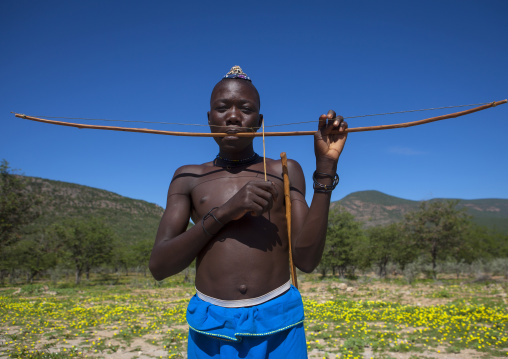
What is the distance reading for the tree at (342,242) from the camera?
1215 inches

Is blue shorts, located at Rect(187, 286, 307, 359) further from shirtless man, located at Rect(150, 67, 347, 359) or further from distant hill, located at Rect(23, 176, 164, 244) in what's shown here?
distant hill, located at Rect(23, 176, 164, 244)

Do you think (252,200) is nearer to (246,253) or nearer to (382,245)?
(246,253)

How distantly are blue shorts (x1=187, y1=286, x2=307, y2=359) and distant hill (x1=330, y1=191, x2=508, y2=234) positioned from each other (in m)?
125

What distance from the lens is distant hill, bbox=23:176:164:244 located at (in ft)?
218

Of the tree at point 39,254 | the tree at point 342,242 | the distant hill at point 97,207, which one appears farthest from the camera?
the distant hill at point 97,207

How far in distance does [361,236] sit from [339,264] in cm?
514

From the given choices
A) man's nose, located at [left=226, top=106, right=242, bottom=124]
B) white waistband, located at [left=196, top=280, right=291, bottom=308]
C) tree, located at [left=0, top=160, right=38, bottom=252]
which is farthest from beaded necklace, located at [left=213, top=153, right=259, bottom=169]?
tree, located at [left=0, top=160, right=38, bottom=252]

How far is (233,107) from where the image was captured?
2201mm

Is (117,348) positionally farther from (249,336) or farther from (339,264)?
(339,264)

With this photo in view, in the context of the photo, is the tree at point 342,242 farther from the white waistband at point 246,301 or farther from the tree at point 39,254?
the white waistband at point 246,301

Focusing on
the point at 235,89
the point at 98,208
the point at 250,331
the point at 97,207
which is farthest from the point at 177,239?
the point at 97,207

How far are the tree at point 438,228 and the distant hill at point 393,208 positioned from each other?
92.1 metres

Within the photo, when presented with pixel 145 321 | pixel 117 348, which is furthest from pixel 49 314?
pixel 117 348

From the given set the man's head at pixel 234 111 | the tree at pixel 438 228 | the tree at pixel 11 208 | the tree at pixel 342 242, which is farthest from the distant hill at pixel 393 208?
the man's head at pixel 234 111
